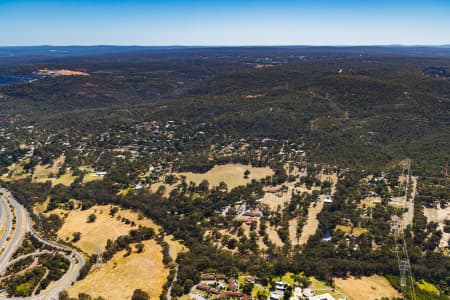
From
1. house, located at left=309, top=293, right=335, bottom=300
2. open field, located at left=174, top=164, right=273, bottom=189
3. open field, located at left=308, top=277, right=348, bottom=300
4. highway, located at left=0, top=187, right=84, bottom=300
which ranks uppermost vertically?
open field, located at left=174, top=164, right=273, bottom=189

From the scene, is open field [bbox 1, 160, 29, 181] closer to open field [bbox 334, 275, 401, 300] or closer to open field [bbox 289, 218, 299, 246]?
open field [bbox 289, 218, 299, 246]

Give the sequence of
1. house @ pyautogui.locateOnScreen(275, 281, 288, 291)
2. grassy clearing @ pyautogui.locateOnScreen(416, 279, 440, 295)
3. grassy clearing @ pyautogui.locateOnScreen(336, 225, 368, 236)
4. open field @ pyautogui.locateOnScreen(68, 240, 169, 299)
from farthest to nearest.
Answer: grassy clearing @ pyautogui.locateOnScreen(336, 225, 368, 236) → open field @ pyautogui.locateOnScreen(68, 240, 169, 299) → grassy clearing @ pyautogui.locateOnScreen(416, 279, 440, 295) → house @ pyautogui.locateOnScreen(275, 281, 288, 291)

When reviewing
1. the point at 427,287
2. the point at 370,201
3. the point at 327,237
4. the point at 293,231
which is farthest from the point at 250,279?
the point at 370,201

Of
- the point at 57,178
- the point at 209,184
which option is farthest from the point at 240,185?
the point at 57,178

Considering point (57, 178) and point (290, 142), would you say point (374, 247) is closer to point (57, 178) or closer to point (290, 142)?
point (290, 142)

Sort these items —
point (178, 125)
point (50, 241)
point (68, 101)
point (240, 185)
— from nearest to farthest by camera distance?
Answer: point (50, 241), point (240, 185), point (178, 125), point (68, 101)

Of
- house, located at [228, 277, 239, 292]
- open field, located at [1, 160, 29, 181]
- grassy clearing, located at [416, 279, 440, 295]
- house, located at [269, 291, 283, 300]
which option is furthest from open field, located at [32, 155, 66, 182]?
grassy clearing, located at [416, 279, 440, 295]

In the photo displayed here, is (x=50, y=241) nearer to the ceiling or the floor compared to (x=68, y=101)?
nearer to the floor
